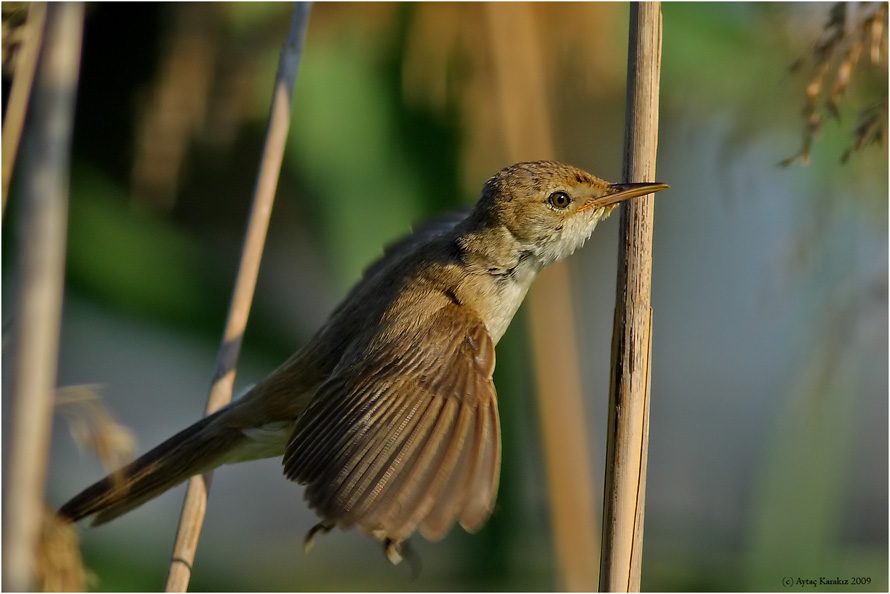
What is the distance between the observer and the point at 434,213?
10.7ft

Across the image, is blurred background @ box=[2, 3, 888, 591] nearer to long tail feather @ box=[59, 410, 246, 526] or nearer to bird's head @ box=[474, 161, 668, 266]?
bird's head @ box=[474, 161, 668, 266]

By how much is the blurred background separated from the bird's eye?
0.62 meters

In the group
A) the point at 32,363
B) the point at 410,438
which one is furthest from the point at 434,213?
the point at 32,363

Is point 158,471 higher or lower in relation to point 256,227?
lower

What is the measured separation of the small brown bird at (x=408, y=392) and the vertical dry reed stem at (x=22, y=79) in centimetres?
71

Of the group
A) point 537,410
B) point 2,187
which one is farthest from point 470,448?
point 537,410

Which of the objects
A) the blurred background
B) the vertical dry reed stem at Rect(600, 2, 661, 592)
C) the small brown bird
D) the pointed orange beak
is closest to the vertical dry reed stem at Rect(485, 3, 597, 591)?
the blurred background

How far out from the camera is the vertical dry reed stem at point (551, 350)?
309 centimetres

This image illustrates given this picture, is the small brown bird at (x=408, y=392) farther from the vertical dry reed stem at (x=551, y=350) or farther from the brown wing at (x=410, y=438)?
the vertical dry reed stem at (x=551, y=350)

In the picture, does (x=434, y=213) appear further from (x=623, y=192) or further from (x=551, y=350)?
(x=623, y=192)

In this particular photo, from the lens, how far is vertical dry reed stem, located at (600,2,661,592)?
62.0 inches

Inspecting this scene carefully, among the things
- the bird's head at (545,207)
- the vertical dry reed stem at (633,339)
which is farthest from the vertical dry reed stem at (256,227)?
the vertical dry reed stem at (633,339)

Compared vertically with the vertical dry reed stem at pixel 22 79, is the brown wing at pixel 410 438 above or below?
below

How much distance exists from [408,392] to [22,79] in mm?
999
